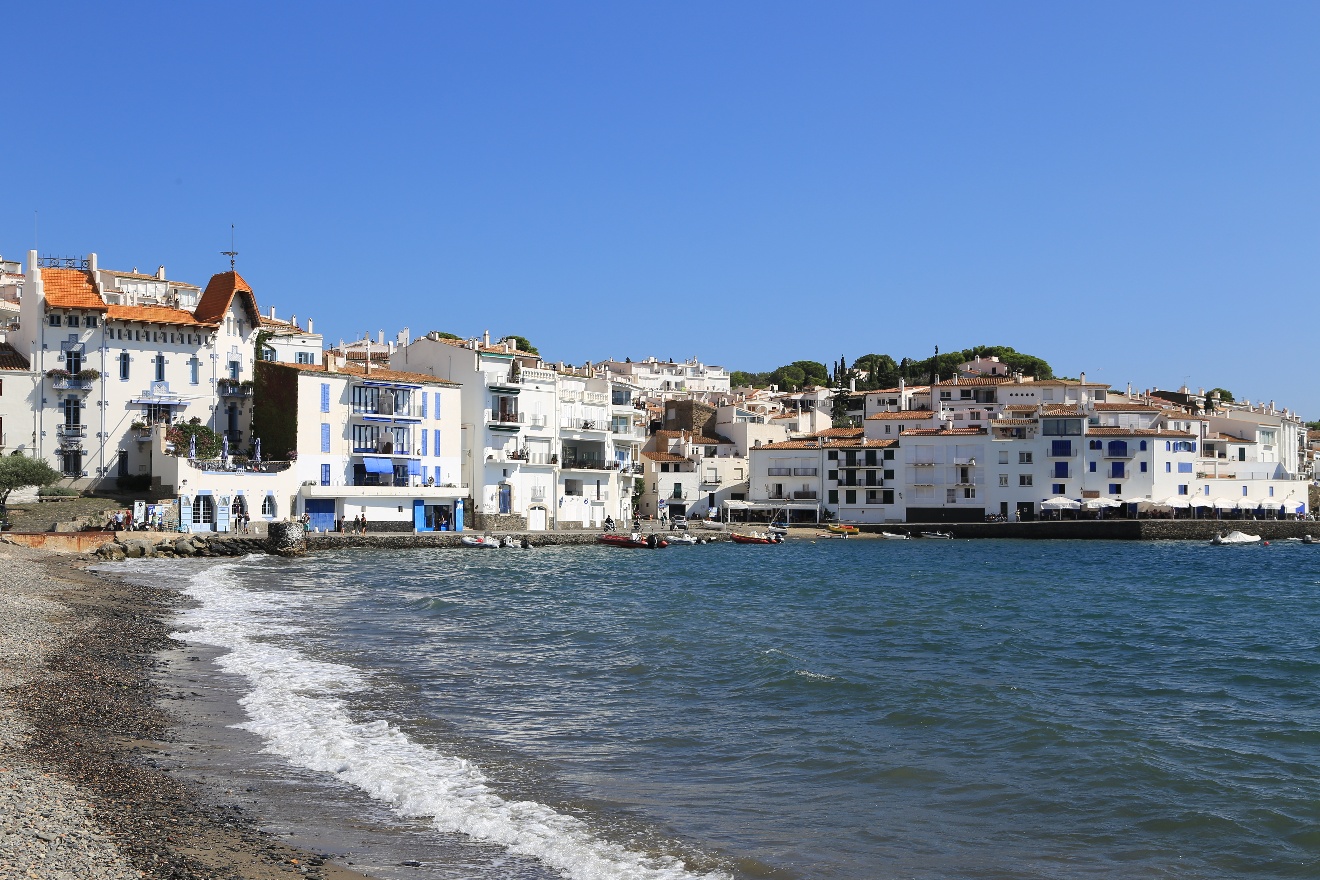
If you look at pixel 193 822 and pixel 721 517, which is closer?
pixel 193 822

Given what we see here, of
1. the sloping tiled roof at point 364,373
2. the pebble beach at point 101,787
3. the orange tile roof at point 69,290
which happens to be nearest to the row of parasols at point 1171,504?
the sloping tiled roof at point 364,373

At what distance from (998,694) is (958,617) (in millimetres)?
12975

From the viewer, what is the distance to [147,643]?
22.6 meters

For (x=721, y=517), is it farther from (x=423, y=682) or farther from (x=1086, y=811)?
(x=1086, y=811)

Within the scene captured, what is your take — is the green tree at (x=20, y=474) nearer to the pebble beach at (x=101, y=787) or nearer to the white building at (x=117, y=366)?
the white building at (x=117, y=366)

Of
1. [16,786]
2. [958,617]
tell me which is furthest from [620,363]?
[16,786]

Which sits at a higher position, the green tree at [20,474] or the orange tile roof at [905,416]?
the orange tile roof at [905,416]

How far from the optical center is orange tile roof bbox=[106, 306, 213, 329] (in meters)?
59.2

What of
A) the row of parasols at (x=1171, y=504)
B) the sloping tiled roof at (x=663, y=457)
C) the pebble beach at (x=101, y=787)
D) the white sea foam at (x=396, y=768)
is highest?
the sloping tiled roof at (x=663, y=457)

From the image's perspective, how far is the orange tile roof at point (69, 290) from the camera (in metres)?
58.0

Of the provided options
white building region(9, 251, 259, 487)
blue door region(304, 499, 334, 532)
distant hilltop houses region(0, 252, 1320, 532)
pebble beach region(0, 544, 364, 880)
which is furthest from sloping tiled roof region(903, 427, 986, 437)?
pebble beach region(0, 544, 364, 880)

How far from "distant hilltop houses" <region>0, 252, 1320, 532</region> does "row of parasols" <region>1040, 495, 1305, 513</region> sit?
153 millimetres

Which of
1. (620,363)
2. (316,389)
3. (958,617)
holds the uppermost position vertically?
(620,363)

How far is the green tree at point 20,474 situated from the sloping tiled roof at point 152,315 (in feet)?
30.2
